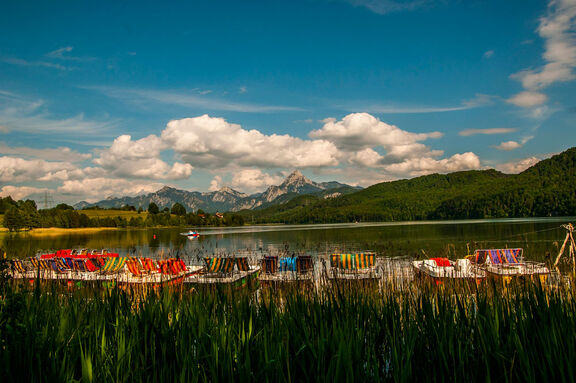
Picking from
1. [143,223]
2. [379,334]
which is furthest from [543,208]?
[379,334]

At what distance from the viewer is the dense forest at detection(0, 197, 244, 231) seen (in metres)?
86.0

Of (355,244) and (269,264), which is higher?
(269,264)

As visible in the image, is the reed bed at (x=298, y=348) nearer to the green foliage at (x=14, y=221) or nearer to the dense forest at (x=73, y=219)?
the green foliage at (x=14, y=221)

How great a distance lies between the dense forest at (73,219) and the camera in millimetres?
86000

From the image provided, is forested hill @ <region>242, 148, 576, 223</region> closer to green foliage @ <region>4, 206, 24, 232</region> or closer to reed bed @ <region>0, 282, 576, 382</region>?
green foliage @ <region>4, 206, 24, 232</region>

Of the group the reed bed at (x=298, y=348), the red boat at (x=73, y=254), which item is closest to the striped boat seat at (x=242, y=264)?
the red boat at (x=73, y=254)

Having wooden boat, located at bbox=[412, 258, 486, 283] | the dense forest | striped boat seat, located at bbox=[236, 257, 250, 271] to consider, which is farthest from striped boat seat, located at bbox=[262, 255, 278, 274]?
the dense forest

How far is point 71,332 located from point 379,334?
3.11 metres

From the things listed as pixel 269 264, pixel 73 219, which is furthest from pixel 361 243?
pixel 73 219

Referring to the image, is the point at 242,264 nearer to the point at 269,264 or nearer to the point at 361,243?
the point at 269,264

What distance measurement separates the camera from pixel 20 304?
3.46 meters

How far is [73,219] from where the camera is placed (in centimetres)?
10100

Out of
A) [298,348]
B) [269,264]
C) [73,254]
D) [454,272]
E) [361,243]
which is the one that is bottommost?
[361,243]

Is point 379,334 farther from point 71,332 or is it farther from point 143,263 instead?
point 143,263
